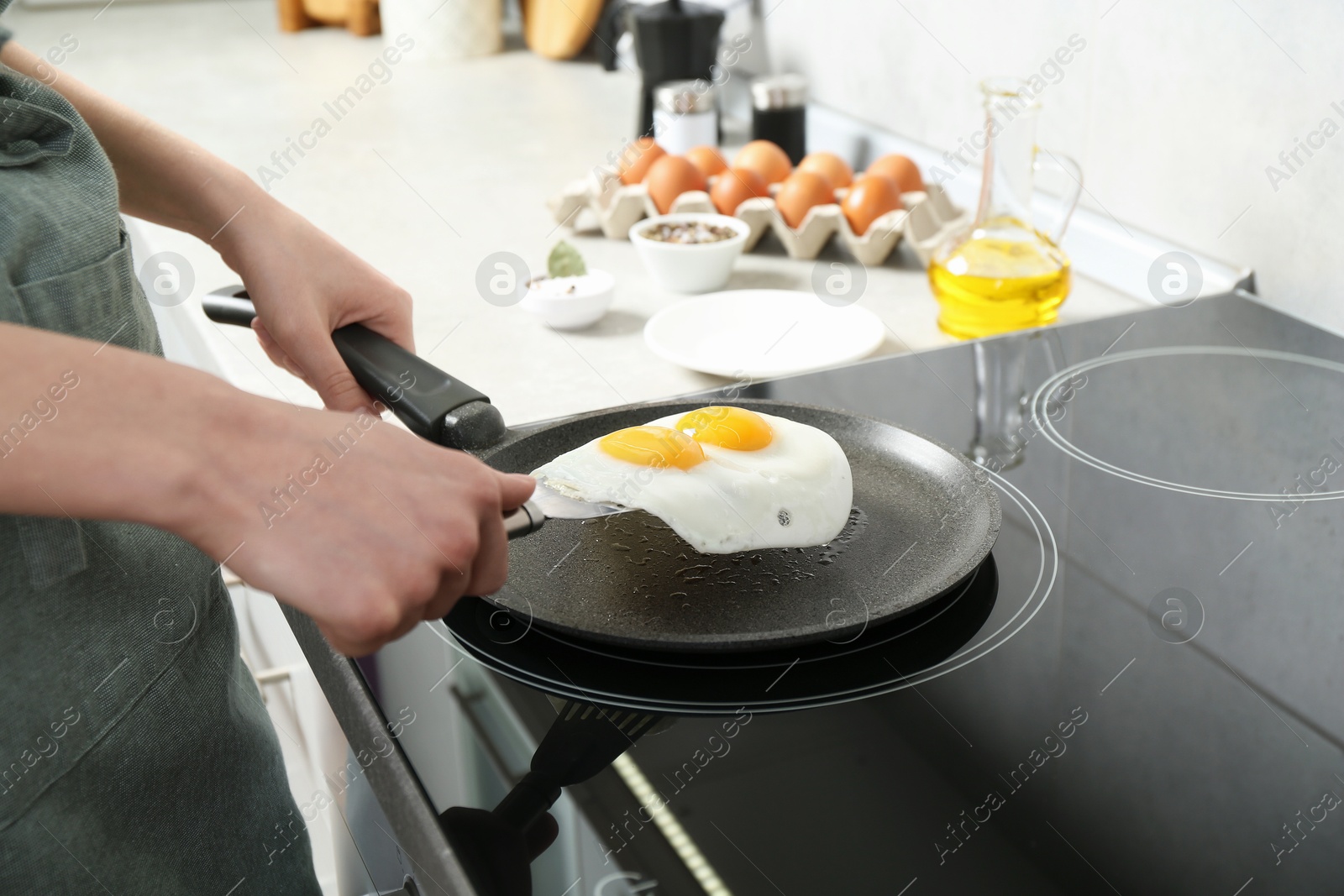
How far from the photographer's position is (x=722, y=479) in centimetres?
67

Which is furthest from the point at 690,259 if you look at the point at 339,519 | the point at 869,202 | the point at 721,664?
the point at 339,519

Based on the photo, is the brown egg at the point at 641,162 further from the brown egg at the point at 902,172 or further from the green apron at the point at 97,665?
the green apron at the point at 97,665

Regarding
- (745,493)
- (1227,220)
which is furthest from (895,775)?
(1227,220)

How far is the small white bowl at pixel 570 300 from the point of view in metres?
1.16

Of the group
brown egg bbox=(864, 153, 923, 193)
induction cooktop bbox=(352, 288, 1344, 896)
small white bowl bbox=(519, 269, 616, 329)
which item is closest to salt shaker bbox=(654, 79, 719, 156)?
brown egg bbox=(864, 153, 923, 193)

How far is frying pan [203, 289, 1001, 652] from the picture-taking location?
2.05ft

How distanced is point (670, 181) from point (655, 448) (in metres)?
0.84

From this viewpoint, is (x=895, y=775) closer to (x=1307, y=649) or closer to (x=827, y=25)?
(x=1307, y=649)

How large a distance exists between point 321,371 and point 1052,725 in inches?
20.0

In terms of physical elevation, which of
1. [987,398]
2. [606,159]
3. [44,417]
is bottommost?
[606,159]

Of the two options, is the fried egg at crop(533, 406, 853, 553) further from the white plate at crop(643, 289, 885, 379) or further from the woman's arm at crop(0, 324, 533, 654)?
the white plate at crop(643, 289, 885, 379)

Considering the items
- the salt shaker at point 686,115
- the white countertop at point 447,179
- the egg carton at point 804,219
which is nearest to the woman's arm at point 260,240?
the white countertop at point 447,179

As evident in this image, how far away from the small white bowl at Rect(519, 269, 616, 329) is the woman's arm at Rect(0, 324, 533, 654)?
27.7 inches

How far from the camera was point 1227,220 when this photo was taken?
1140 mm
